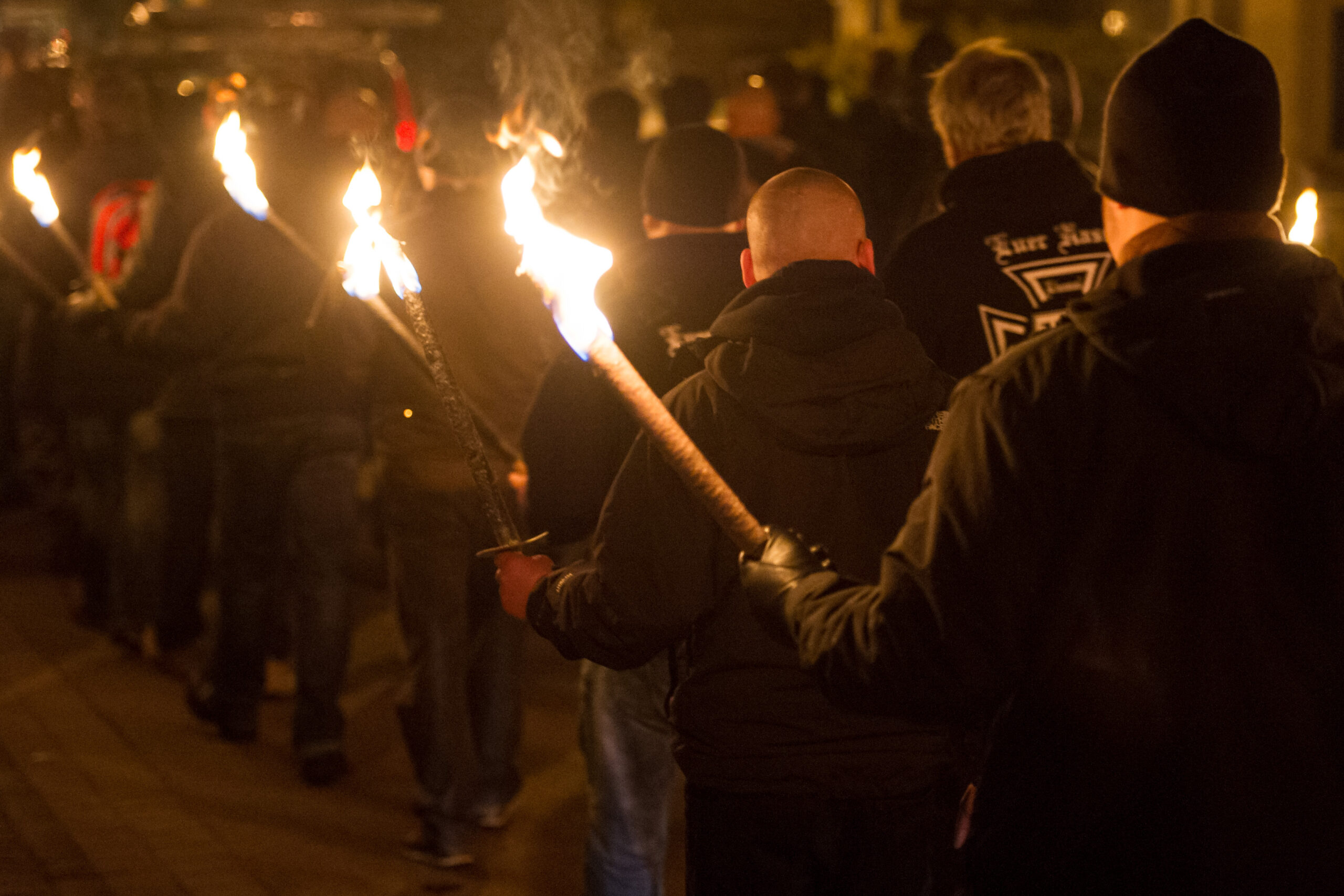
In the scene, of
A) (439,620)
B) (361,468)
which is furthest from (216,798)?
(361,468)

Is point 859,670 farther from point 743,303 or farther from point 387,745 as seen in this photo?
point 387,745

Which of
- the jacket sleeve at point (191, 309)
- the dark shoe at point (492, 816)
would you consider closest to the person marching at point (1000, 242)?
Result: the dark shoe at point (492, 816)

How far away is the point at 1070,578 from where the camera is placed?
6.99 ft

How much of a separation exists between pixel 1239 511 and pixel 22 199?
23.7 ft

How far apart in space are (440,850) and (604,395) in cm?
204

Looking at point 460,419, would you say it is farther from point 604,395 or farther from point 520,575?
point 604,395

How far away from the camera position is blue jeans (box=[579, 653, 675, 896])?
4121 millimetres

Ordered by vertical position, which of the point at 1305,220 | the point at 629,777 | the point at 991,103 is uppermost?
the point at 991,103

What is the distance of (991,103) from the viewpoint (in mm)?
4305

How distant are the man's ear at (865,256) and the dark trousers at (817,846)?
106cm

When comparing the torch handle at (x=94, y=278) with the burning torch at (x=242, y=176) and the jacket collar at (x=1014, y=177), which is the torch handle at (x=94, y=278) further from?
the jacket collar at (x=1014, y=177)

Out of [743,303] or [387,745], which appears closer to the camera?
[743,303]

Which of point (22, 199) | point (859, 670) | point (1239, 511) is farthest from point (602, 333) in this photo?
point (22, 199)

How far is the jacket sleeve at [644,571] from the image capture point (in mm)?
2932
